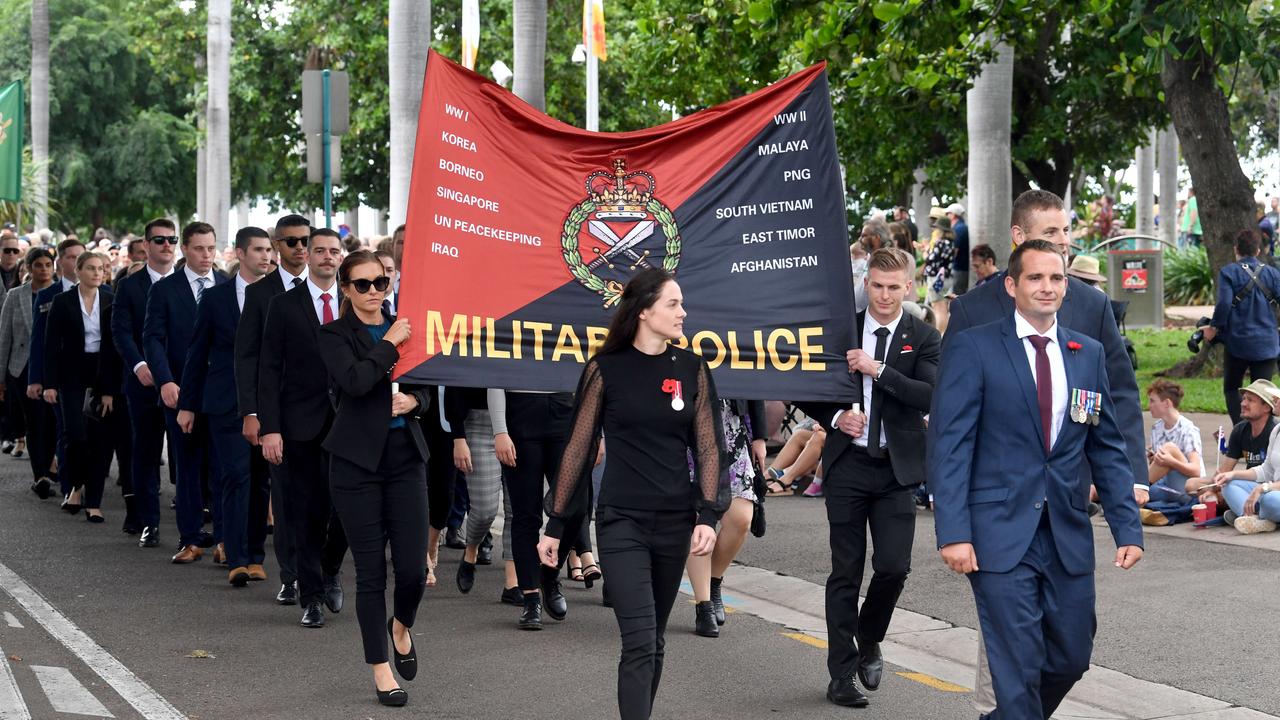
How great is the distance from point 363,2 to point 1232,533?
26.9m

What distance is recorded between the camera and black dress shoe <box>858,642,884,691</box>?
294 inches

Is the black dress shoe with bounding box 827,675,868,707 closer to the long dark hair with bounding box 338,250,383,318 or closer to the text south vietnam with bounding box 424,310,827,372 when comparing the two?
the text south vietnam with bounding box 424,310,827,372

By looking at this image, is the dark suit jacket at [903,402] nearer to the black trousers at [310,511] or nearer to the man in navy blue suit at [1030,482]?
the man in navy blue suit at [1030,482]

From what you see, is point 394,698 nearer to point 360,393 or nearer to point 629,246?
point 360,393

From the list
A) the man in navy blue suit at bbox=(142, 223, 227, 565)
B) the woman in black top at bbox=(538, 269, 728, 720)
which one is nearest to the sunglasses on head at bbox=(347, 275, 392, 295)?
the woman in black top at bbox=(538, 269, 728, 720)

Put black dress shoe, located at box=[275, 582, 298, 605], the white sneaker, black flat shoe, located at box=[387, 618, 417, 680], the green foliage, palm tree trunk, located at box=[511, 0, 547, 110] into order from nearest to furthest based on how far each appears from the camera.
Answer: black flat shoe, located at box=[387, 618, 417, 680] → black dress shoe, located at box=[275, 582, 298, 605] → the white sneaker → palm tree trunk, located at box=[511, 0, 547, 110] → the green foliage

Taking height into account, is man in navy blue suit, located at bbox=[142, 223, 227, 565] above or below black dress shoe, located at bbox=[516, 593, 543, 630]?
above

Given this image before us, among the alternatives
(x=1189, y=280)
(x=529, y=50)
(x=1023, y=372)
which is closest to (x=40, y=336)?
(x=529, y=50)

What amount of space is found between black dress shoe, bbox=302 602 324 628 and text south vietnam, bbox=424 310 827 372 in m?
2.03

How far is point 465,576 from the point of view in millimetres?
10141

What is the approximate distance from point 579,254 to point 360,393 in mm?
1225

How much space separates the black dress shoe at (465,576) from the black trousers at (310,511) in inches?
46.6

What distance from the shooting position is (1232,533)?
11.0 m

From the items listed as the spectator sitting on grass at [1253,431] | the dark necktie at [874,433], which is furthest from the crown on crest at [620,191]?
the spectator sitting on grass at [1253,431]
